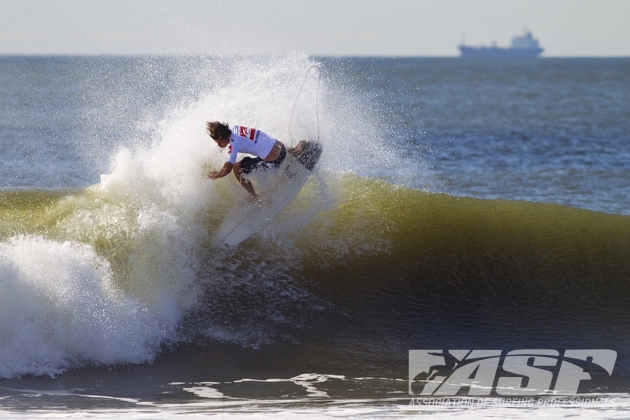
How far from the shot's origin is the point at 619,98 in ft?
160

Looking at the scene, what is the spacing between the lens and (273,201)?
9125 millimetres

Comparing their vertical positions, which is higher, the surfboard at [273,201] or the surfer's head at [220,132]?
the surfer's head at [220,132]

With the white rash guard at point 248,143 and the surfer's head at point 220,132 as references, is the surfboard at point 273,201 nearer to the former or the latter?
the white rash guard at point 248,143

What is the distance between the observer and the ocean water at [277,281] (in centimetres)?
678

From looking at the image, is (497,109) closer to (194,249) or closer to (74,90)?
(74,90)

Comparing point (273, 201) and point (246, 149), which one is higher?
point (246, 149)

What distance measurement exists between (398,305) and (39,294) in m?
3.95

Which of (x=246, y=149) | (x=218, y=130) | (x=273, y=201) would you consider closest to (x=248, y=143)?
(x=246, y=149)

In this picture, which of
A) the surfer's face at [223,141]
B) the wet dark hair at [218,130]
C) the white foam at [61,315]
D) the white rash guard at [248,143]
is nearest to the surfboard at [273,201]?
the white rash guard at [248,143]

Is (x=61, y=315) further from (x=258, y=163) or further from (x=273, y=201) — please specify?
(x=273, y=201)

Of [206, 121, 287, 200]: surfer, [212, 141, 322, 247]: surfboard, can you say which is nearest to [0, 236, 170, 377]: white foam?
[212, 141, 322, 247]: surfboard

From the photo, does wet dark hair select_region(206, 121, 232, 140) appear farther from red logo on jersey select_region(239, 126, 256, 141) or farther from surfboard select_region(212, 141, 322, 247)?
surfboard select_region(212, 141, 322, 247)

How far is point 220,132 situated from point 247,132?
1.11 feet

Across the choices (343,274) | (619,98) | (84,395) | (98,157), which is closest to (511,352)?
(343,274)
